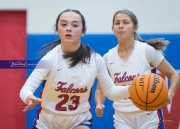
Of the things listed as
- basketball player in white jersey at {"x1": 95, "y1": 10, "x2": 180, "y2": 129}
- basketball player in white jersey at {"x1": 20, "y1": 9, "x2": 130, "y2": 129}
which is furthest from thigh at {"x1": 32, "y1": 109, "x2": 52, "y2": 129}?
basketball player in white jersey at {"x1": 95, "y1": 10, "x2": 180, "y2": 129}

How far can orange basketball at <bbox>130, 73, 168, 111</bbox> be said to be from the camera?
2.62 meters

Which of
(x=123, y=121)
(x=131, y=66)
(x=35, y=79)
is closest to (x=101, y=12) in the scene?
(x=131, y=66)

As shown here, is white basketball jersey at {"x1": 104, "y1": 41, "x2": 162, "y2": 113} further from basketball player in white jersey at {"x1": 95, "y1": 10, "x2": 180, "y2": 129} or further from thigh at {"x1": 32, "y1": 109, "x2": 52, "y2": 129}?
thigh at {"x1": 32, "y1": 109, "x2": 52, "y2": 129}

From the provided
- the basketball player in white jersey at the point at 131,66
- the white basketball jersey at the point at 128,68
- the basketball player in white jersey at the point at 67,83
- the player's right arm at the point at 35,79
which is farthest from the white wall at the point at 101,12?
the player's right arm at the point at 35,79

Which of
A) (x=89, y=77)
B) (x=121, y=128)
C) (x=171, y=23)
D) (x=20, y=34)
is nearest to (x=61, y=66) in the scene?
(x=89, y=77)

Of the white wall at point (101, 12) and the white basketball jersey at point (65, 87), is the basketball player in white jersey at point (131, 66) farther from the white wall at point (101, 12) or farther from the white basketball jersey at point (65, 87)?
the white wall at point (101, 12)

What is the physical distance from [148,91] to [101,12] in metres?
1.89

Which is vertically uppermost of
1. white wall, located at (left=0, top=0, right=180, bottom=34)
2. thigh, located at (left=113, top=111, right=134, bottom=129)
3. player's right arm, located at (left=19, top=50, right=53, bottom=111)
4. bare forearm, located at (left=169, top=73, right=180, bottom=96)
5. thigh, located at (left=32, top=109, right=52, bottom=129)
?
white wall, located at (left=0, top=0, right=180, bottom=34)

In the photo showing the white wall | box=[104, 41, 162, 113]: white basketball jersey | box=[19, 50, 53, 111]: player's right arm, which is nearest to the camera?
box=[19, 50, 53, 111]: player's right arm

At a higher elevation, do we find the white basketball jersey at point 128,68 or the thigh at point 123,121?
the white basketball jersey at point 128,68

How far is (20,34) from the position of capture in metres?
4.33

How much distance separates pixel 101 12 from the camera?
4340mm

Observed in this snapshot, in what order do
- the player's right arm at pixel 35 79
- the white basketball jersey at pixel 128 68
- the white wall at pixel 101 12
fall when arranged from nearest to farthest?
the player's right arm at pixel 35 79
the white basketball jersey at pixel 128 68
the white wall at pixel 101 12

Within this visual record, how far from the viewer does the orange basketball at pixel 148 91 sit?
2617 millimetres
